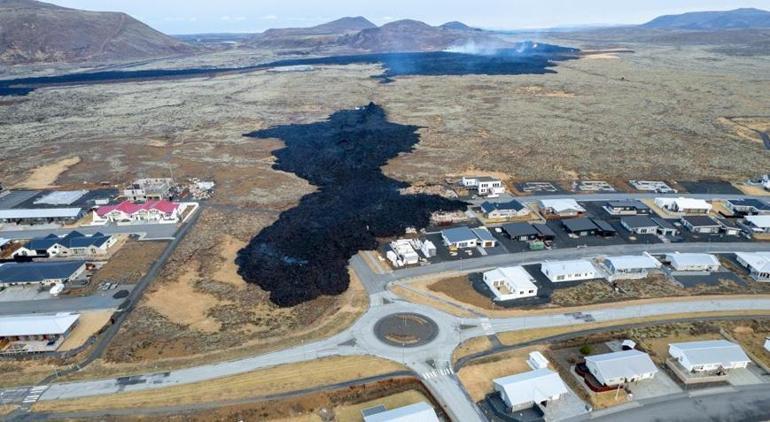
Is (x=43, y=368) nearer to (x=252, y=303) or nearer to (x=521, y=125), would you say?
(x=252, y=303)

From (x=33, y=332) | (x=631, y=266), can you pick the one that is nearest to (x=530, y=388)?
(x=631, y=266)

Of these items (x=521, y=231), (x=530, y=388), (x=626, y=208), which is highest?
(x=626, y=208)

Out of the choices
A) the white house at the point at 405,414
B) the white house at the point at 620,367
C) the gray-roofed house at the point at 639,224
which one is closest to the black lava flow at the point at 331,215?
the white house at the point at 405,414

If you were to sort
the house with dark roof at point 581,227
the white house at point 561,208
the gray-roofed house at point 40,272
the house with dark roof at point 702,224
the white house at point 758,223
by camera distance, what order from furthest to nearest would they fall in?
the white house at point 561,208
the house with dark roof at point 702,224
the house with dark roof at point 581,227
the white house at point 758,223
the gray-roofed house at point 40,272

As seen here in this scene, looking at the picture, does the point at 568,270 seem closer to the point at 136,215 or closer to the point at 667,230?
the point at 667,230

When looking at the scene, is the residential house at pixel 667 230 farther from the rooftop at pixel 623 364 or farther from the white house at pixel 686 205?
the rooftop at pixel 623 364

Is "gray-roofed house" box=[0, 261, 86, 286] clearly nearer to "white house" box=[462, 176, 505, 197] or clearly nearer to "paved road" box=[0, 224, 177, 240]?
"paved road" box=[0, 224, 177, 240]

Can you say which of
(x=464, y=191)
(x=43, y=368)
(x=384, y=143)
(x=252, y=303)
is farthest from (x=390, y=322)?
(x=384, y=143)
